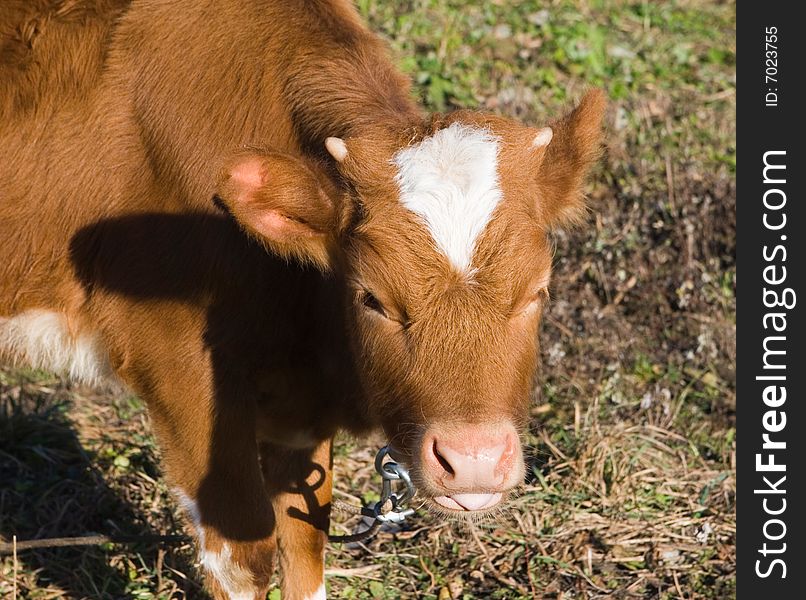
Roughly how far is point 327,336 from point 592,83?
16.1 feet

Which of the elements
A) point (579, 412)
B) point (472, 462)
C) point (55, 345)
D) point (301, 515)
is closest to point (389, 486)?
point (301, 515)

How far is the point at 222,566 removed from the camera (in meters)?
4.33

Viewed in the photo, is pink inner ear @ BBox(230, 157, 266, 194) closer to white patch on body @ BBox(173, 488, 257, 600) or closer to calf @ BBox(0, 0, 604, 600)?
calf @ BBox(0, 0, 604, 600)

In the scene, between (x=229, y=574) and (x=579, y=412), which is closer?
(x=229, y=574)

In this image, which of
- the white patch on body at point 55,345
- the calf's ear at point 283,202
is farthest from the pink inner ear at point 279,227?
the white patch on body at point 55,345

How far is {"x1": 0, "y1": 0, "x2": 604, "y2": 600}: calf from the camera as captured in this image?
3.39 m

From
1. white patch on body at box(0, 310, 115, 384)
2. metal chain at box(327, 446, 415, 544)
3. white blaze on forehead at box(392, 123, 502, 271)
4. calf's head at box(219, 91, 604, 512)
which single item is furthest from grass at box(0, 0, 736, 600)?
white blaze on forehead at box(392, 123, 502, 271)

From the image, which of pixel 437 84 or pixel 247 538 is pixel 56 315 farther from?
pixel 437 84

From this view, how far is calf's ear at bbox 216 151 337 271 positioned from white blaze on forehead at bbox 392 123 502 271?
0.30 meters

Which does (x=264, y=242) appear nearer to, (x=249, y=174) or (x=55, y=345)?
(x=249, y=174)

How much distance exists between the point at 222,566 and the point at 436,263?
5.39 feet

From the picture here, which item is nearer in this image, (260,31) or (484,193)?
(484,193)

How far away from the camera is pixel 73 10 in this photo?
14.7 ft
